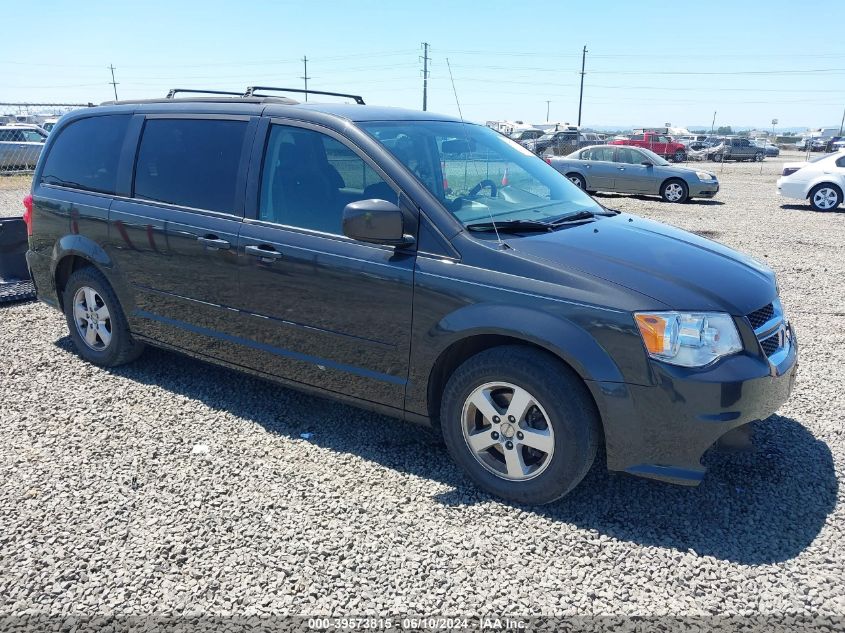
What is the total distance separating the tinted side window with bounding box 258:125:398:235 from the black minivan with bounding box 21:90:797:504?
0.04 feet

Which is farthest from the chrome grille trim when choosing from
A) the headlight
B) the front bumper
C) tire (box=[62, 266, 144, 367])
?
tire (box=[62, 266, 144, 367])

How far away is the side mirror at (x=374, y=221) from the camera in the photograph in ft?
10.9

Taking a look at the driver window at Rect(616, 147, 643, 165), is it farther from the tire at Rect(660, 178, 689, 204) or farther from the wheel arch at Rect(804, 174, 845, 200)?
the wheel arch at Rect(804, 174, 845, 200)

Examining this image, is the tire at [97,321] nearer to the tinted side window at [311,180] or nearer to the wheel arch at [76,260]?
the wheel arch at [76,260]

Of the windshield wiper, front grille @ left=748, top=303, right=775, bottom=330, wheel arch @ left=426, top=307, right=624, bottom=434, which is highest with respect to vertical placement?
the windshield wiper

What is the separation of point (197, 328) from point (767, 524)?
3.47 m

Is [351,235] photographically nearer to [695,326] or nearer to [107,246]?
[695,326]

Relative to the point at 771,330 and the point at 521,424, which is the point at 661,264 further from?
the point at 521,424

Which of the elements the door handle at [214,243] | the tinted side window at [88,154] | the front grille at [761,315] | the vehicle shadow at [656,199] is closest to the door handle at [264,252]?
the door handle at [214,243]

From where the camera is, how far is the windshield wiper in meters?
3.46

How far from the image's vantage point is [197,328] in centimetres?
439

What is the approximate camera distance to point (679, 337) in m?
2.93

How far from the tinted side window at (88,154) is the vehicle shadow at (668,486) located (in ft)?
5.63

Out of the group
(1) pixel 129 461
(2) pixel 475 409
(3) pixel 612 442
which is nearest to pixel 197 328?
(1) pixel 129 461
